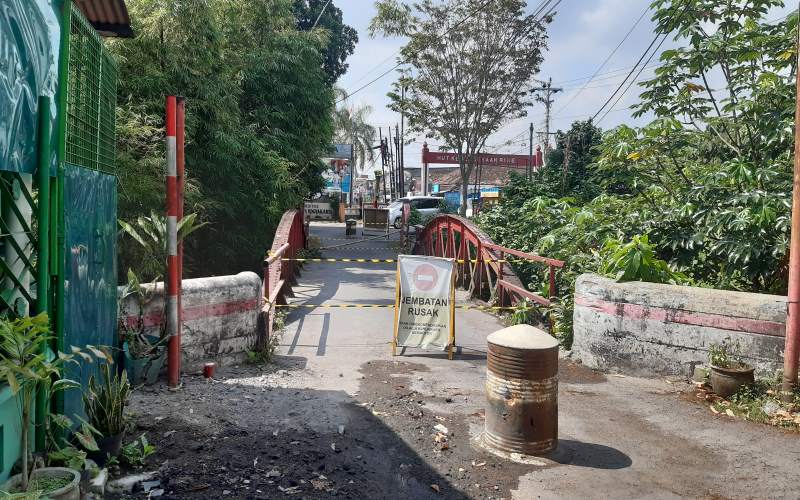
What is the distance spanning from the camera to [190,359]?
7.22 metres

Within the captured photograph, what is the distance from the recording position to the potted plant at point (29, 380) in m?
3.20

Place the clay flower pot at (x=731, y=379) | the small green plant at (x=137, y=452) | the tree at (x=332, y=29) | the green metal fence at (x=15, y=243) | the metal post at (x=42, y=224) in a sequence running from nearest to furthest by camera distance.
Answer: the green metal fence at (x=15, y=243) → the metal post at (x=42, y=224) → the small green plant at (x=137, y=452) → the clay flower pot at (x=731, y=379) → the tree at (x=332, y=29)

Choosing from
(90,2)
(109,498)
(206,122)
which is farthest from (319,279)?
(109,498)

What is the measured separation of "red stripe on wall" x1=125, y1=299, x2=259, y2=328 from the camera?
6.88 m

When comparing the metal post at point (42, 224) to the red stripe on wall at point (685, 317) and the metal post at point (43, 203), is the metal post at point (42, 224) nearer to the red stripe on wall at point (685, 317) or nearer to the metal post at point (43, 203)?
the metal post at point (43, 203)

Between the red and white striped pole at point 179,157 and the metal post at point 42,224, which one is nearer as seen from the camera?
the metal post at point 42,224

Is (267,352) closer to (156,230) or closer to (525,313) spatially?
(156,230)

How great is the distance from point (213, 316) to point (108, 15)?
10.8 feet

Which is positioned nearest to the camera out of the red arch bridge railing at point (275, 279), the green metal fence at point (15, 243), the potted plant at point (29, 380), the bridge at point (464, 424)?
the potted plant at point (29, 380)

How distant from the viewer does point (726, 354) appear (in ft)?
23.3

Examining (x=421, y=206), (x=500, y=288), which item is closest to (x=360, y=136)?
(x=421, y=206)

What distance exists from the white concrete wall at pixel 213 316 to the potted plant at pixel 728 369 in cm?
516

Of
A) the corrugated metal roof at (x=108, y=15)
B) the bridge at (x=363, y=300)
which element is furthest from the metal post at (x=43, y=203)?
the bridge at (x=363, y=300)

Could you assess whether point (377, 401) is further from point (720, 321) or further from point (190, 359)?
point (720, 321)
